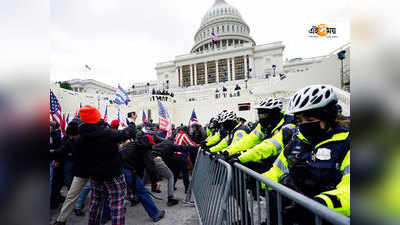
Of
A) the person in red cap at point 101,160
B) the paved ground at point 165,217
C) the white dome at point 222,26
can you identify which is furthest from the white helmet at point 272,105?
the white dome at point 222,26

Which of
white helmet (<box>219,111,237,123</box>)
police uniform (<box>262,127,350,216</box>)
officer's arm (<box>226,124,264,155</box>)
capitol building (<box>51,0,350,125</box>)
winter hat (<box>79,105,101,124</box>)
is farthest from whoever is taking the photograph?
capitol building (<box>51,0,350,125</box>)

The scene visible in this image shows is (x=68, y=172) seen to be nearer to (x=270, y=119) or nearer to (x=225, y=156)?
(x=225, y=156)

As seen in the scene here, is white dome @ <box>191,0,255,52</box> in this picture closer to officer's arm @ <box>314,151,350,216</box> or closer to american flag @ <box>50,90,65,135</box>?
american flag @ <box>50,90,65,135</box>

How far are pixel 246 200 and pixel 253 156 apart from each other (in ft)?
2.62

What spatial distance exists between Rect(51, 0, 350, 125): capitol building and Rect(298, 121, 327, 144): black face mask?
1502cm

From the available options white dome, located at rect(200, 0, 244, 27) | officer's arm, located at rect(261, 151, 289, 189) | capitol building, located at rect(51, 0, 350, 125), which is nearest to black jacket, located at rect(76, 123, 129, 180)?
officer's arm, located at rect(261, 151, 289, 189)

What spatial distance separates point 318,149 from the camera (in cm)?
165

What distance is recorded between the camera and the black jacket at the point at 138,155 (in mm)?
4176

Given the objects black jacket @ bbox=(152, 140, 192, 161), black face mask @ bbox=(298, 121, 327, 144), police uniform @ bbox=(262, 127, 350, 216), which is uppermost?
black face mask @ bbox=(298, 121, 327, 144)

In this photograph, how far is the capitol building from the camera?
67.3 ft

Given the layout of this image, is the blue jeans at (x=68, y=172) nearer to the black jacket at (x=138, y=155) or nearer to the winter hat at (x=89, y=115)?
the black jacket at (x=138, y=155)

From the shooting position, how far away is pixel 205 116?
2436cm
